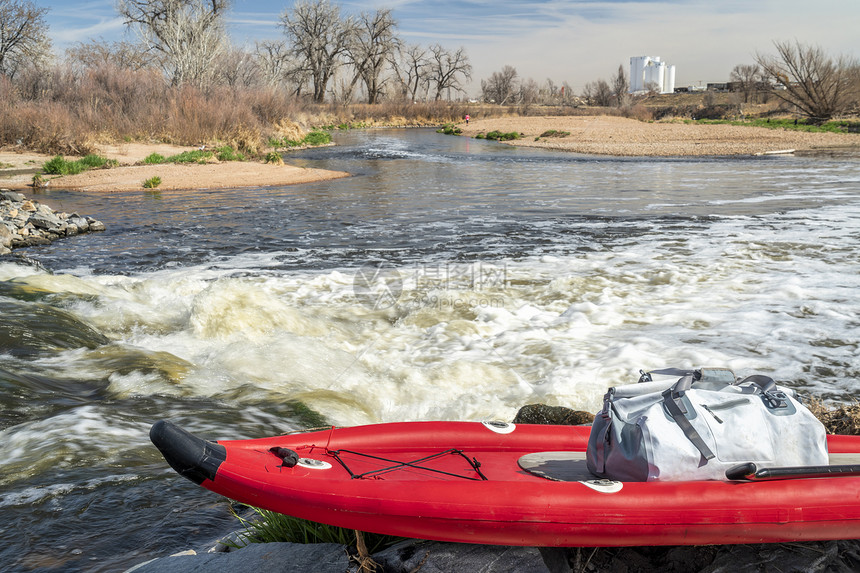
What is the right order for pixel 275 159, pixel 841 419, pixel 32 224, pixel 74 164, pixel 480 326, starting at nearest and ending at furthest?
pixel 841 419 < pixel 480 326 < pixel 32 224 < pixel 74 164 < pixel 275 159

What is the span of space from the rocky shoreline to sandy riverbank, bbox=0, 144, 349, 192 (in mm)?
4402

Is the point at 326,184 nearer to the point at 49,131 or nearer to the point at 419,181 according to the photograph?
the point at 419,181

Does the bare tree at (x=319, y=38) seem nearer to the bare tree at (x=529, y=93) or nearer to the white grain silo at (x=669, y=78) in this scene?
the bare tree at (x=529, y=93)

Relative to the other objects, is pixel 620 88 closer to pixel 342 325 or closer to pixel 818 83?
pixel 818 83

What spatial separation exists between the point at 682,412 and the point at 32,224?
11.1 meters

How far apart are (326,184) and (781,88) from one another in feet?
118

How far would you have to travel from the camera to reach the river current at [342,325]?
3.35m

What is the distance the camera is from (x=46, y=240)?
33.9 feet

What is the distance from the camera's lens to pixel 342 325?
21.6 ft

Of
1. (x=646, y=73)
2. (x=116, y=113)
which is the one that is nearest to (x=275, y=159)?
(x=116, y=113)

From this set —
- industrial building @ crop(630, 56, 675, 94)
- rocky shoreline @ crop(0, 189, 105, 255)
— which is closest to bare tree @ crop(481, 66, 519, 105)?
rocky shoreline @ crop(0, 189, 105, 255)

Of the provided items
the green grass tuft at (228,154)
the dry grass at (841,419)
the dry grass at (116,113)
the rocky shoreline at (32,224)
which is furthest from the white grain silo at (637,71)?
the dry grass at (841,419)

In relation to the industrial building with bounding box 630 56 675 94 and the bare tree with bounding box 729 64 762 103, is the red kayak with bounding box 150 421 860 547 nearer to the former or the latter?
the bare tree with bounding box 729 64 762 103

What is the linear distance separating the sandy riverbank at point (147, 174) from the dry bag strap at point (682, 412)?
15.7m
